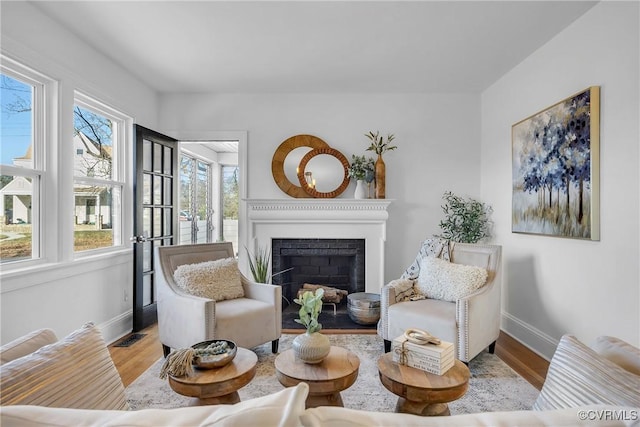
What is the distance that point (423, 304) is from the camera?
8.98 ft

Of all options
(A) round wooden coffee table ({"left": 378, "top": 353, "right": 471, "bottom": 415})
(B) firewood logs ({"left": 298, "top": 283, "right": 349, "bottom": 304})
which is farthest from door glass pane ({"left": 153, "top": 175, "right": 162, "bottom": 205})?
(A) round wooden coffee table ({"left": 378, "top": 353, "right": 471, "bottom": 415})

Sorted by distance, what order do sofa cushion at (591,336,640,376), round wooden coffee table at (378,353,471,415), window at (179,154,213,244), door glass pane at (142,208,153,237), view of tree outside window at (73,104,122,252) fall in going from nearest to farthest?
sofa cushion at (591,336,640,376)
round wooden coffee table at (378,353,471,415)
view of tree outside window at (73,104,122,252)
door glass pane at (142,208,153,237)
window at (179,154,213,244)

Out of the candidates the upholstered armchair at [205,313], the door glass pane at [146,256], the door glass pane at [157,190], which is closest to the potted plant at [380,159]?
the upholstered armchair at [205,313]

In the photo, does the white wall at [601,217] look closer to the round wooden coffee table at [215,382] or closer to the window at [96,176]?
the round wooden coffee table at [215,382]

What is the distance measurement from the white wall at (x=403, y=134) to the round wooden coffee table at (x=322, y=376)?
7.95 ft

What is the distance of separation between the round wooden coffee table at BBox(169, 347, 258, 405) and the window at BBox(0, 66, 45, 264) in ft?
5.52

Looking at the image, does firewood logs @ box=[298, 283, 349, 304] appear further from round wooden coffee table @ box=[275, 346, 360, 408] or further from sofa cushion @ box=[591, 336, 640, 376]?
sofa cushion @ box=[591, 336, 640, 376]

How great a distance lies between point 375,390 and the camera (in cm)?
222

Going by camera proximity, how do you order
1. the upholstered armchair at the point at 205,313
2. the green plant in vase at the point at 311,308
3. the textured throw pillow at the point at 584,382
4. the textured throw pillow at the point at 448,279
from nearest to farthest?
the textured throw pillow at the point at 584,382 → the green plant in vase at the point at 311,308 → the upholstered armchair at the point at 205,313 → the textured throw pillow at the point at 448,279

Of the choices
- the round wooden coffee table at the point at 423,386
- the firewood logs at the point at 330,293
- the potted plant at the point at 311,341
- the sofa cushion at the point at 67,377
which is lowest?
the firewood logs at the point at 330,293

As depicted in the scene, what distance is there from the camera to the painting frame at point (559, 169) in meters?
2.30

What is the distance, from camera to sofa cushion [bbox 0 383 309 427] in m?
0.58

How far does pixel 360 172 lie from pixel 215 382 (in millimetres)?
2791

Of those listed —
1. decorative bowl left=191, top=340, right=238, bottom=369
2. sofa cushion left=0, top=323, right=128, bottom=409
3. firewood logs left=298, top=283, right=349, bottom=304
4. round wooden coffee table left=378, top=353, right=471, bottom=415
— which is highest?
sofa cushion left=0, top=323, right=128, bottom=409
